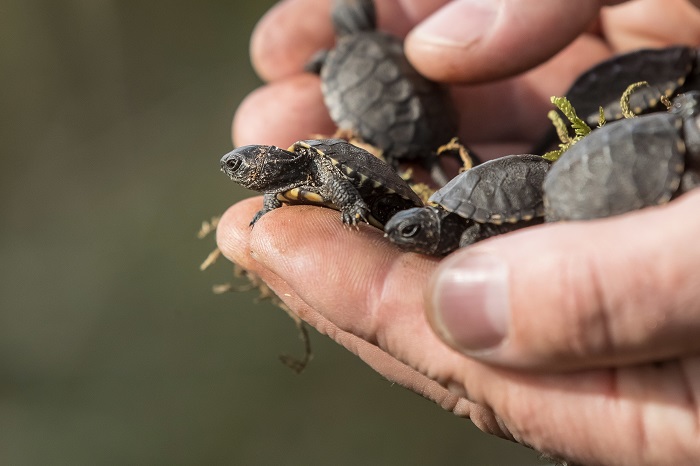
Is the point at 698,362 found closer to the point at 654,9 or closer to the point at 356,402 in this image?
the point at 654,9

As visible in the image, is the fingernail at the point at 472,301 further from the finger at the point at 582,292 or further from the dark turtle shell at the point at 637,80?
the dark turtle shell at the point at 637,80

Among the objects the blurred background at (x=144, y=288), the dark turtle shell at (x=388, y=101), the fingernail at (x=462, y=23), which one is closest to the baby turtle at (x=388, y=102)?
the dark turtle shell at (x=388, y=101)

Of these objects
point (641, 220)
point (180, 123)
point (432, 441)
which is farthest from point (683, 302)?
point (180, 123)

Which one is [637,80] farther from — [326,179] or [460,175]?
[326,179]

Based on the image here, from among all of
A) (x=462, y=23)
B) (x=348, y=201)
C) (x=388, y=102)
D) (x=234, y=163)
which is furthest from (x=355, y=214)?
(x=388, y=102)

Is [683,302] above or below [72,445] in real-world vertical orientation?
above
